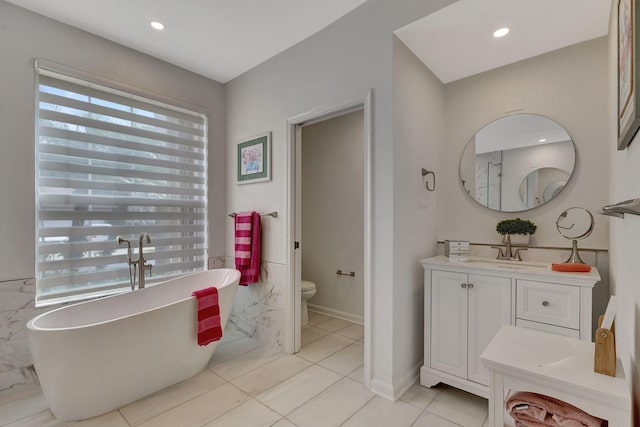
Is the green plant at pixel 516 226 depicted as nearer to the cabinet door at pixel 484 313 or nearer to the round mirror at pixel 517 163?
A: the round mirror at pixel 517 163

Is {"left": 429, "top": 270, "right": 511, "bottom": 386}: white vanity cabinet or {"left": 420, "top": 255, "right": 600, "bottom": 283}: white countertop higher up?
{"left": 420, "top": 255, "right": 600, "bottom": 283}: white countertop

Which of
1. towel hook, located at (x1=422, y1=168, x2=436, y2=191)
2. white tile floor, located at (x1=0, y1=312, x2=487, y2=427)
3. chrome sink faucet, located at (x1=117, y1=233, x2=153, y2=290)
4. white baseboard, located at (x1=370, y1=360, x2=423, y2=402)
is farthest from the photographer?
chrome sink faucet, located at (x1=117, y1=233, x2=153, y2=290)

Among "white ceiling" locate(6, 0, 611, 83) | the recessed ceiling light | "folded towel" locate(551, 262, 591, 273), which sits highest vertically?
"white ceiling" locate(6, 0, 611, 83)

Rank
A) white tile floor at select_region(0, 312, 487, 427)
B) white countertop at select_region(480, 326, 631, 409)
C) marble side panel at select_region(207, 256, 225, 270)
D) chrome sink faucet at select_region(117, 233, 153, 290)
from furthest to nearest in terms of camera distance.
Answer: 1. marble side panel at select_region(207, 256, 225, 270)
2. chrome sink faucet at select_region(117, 233, 153, 290)
3. white tile floor at select_region(0, 312, 487, 427)
4. white countertop at select_region(480, 326, 631, 409)

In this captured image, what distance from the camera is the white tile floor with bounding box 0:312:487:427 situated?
69.7 inches

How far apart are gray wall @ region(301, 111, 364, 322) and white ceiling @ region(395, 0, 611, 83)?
4.20 feet

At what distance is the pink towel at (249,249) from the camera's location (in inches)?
110

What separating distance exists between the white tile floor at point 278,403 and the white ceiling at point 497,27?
2.43 m

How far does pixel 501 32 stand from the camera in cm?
195

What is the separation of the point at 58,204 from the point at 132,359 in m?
1.35

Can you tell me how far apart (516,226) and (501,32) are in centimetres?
135

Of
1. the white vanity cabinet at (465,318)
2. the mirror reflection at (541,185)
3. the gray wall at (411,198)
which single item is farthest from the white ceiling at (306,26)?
the white vanity cabinet at (465,318)

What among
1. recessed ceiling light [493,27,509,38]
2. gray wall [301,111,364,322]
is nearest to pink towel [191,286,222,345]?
gray wall [301,111,364,322]

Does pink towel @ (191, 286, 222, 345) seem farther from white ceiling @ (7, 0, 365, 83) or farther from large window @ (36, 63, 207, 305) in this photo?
white ceiling @ (7, 0, 365, 83)
